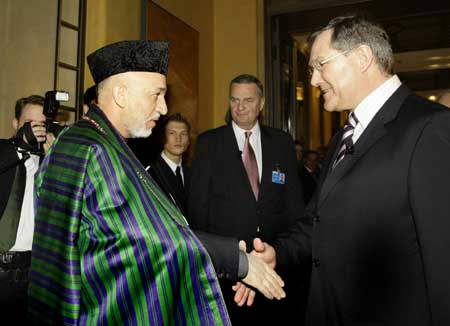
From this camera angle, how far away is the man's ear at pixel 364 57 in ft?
4.93

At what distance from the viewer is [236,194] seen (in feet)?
9.15

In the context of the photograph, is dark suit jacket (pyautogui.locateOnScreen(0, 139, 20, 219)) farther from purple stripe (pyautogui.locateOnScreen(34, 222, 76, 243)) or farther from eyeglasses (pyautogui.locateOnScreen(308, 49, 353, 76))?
eyeglasses (pyautogui.locateOnScreen(308, 49, 353, 76))

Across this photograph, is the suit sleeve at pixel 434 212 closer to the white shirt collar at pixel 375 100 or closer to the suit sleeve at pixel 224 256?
the white shirt collar at pixel 375 100

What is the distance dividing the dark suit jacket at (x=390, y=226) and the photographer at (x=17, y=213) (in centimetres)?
158

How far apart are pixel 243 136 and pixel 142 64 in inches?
56.4

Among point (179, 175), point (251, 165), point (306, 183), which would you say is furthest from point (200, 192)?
point (306, 183)

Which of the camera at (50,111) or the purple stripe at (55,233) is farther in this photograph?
the camera at (50,111)

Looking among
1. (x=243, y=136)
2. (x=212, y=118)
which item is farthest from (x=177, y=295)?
(x=212, y=118)

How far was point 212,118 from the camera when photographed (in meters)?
5.12

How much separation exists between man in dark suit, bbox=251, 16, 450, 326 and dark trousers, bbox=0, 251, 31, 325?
154 cm

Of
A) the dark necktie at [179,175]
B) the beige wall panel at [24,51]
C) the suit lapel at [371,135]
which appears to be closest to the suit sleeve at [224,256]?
the suit lapel at [371,135]

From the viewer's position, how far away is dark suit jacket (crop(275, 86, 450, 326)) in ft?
3.83

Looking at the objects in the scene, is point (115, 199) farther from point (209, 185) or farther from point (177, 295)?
point (209, 185)

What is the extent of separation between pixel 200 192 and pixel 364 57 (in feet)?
5.09
